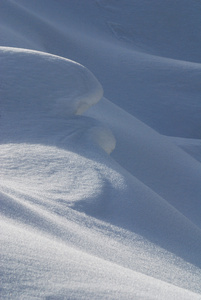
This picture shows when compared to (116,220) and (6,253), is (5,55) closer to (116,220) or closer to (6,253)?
(116,220)

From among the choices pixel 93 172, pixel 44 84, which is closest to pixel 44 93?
pixel 44 84

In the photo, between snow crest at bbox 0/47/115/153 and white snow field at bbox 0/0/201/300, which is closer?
white snow field at bbox 0/0/201/300

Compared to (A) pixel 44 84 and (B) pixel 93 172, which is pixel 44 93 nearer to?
(A) pixel 44 84

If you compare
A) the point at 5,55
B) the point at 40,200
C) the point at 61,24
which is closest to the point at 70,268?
the point at 40,200

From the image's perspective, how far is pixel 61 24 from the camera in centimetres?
387

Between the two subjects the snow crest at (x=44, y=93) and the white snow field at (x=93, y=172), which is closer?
the white snow field at (x=93, y=172)

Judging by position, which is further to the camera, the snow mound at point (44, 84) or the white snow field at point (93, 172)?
the snow mound at point (44, 84)

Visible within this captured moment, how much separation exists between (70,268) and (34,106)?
1055 mm

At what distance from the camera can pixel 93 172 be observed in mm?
1442

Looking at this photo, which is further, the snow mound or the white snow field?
the snow mound

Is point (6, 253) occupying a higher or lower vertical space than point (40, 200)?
higher

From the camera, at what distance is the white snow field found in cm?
82

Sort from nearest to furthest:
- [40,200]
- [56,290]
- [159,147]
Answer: [56,290], [40,200], [159,147]

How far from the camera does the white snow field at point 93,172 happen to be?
0.82m
